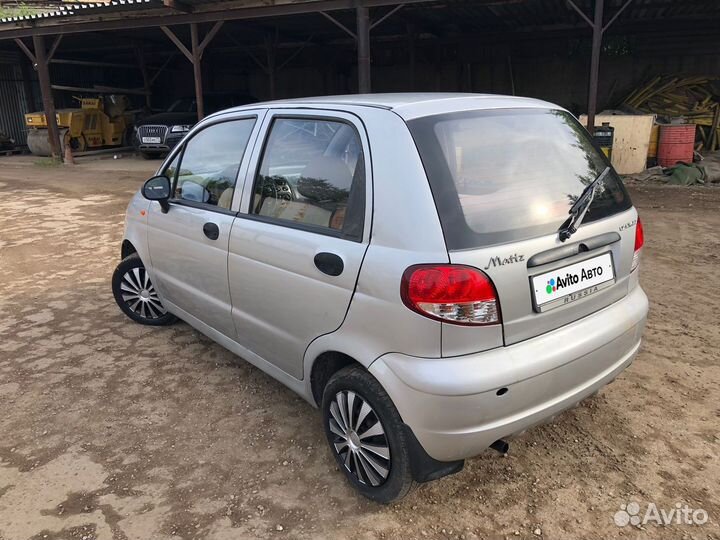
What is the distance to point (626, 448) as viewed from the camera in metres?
2.55

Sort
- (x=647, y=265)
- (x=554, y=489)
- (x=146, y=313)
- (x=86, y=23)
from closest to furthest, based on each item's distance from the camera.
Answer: (x=554, y=489) < (x=146, y=313) < (x=647, y=265) < (x=86, y=23)

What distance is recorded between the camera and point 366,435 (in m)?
2.22

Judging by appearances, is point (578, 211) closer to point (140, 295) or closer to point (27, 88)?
point (140, 295)

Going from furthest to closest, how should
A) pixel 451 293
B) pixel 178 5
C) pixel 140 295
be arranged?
pixel 178 5 < pixel 140 295 < pixel 451 293

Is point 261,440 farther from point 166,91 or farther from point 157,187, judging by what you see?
point 166,91

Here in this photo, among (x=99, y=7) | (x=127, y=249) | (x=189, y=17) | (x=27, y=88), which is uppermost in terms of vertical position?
(x=99, y=7)

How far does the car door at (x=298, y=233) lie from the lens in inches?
86.7

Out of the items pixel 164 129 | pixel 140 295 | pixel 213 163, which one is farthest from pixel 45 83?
pixel 213 163

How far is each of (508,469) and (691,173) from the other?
30.3ft

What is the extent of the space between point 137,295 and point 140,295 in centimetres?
3

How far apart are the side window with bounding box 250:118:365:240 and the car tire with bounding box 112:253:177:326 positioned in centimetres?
172

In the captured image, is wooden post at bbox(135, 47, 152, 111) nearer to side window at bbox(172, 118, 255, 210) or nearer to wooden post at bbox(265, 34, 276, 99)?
wooden post at bbox(265, 34, 276, 99)

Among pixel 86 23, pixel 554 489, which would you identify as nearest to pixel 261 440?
pixel 554 489

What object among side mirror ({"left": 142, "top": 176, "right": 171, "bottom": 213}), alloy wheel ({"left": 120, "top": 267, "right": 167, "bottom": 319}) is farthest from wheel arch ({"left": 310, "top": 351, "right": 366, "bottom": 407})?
alloy wheel ({"left": 120, "top": 267, "right": 167, "bottom": 319})
